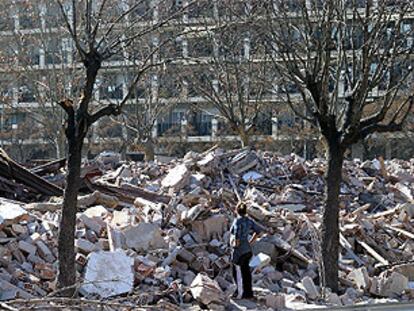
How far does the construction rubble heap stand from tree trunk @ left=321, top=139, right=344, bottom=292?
0.35 meters

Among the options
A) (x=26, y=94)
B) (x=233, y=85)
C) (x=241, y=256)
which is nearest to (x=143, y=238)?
(x=241, y=256)

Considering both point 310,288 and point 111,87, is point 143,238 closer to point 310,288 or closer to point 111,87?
point 310,288

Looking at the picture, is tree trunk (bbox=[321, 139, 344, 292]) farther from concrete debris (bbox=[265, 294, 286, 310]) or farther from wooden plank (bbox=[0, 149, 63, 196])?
wooden plank (bbox=[0, 149, 63, 196])

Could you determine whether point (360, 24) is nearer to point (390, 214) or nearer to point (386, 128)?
point (386, 128)

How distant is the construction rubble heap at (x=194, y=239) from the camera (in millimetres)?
11352

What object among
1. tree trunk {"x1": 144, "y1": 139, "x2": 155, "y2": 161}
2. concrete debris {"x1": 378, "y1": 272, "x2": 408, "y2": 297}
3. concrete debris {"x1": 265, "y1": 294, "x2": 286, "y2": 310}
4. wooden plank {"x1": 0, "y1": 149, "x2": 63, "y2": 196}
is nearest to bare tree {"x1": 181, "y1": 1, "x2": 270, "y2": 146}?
tree trunk {"x1": 144, "y1": 139, "x2": 155, "y2": 161}

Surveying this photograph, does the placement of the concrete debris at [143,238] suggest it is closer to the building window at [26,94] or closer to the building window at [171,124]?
the building window at [26,94]

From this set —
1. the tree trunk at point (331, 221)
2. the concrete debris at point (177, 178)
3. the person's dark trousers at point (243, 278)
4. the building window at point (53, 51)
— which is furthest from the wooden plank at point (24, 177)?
the building window at point (53, 51)

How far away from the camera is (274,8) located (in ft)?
40.8

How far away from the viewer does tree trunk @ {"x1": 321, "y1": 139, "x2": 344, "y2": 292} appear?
11.8m

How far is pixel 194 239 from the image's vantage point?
44.1 ft

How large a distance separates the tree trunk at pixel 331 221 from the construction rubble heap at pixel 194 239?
1.13 ft

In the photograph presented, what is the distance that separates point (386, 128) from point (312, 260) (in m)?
3.02

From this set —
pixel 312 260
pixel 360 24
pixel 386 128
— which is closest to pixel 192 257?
pixel 312 260
